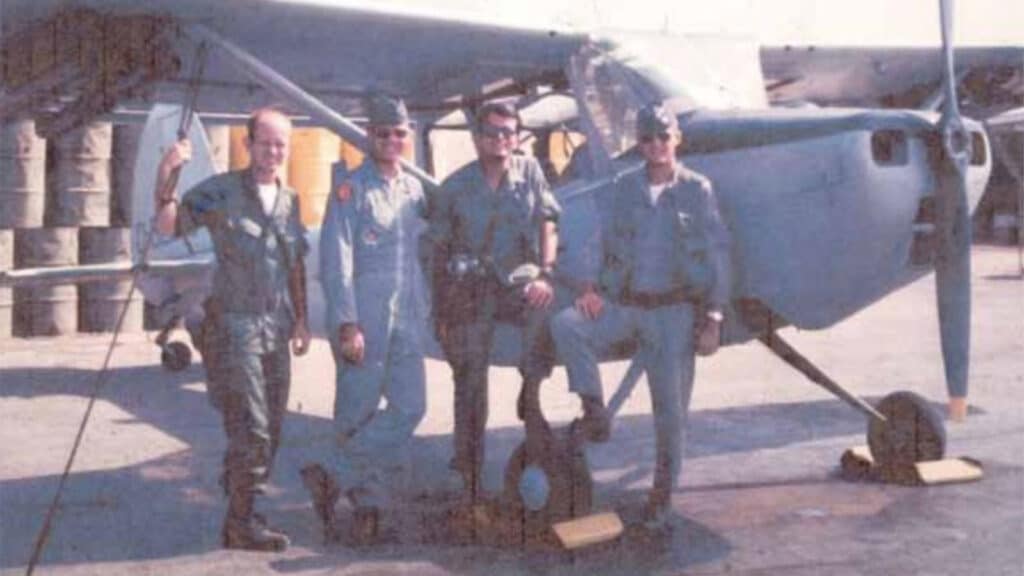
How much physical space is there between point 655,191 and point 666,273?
34cm

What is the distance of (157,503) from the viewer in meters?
5.98

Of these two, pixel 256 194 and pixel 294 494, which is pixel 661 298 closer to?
pixel 256 194

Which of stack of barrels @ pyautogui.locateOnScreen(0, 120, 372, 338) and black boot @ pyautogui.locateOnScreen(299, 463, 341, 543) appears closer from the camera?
black boot @ pyautogui.locateOnScreen(299, 463, 341, 543)

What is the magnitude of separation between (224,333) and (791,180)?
2.40 metres

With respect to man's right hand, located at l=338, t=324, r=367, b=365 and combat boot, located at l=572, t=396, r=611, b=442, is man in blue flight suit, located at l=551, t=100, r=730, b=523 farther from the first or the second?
man's right hand, located at l=338, t=324, r=367, b=365

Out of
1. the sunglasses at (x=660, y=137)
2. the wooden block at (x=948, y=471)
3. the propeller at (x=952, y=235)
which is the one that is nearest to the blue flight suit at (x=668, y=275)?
the sunglasses at (x=660, y=137)

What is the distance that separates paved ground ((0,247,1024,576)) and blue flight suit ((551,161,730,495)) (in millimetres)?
540

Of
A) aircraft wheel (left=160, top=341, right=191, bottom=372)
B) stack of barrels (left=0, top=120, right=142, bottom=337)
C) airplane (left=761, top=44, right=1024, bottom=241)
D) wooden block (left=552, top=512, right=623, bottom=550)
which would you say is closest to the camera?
wooden block (left=552, top=512, right=623, bottom=550)

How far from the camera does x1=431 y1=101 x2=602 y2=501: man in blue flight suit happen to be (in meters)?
5.34

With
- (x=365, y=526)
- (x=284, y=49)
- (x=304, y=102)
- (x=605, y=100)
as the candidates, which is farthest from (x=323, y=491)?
(x=284, y=49)

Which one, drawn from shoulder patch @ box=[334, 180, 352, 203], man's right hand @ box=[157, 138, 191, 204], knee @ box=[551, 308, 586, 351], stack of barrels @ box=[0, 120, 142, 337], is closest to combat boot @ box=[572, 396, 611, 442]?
knee @ box=[551, 308, 586, 351]

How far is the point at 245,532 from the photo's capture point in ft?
16.4

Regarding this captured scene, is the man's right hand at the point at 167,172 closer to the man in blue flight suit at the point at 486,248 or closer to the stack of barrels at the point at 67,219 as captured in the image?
the man in blue flight suit at the point at 486,248

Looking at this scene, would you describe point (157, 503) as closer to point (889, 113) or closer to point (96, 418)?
point (96, 418)
